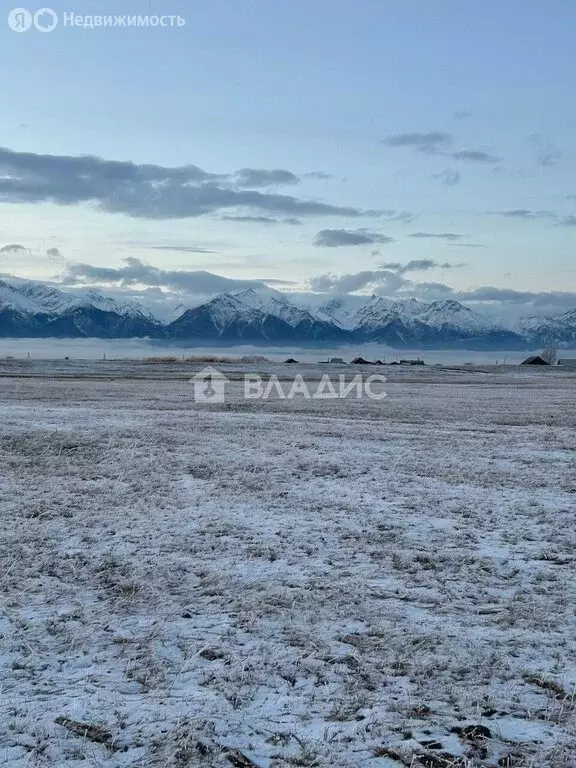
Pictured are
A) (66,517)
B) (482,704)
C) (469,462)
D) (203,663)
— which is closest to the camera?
(482,704)

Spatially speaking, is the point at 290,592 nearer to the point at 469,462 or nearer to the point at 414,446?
the point at 469,462

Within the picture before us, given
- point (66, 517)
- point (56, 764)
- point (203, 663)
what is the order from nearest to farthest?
1. point (56, 764)
2. point (203, 663)
3. point (66, 517)

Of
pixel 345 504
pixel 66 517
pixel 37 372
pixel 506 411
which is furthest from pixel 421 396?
pixel 37 372

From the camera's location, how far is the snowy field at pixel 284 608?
5.39m

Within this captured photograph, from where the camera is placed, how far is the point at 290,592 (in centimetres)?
847

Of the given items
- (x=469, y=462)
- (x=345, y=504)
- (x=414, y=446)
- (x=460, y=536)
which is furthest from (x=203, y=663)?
(x=414, y=446)

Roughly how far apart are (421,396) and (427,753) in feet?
121

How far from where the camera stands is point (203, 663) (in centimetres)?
655

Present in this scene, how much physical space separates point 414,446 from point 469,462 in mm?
2642

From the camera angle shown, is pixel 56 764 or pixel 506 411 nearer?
pixel 56 764

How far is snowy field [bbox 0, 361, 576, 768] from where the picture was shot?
5395 millimetres

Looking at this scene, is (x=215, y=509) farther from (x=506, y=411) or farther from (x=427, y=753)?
(x=506, y=411)

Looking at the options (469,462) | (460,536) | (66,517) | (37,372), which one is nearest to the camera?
(460,536)

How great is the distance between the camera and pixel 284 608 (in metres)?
7.98
